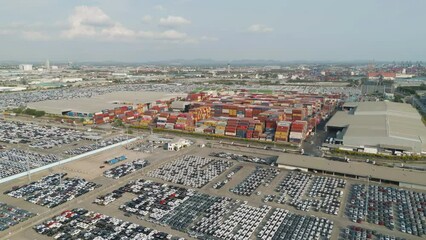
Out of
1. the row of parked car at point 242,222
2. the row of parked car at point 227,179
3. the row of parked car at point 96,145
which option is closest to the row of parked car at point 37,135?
the row of parked car at point 96,145

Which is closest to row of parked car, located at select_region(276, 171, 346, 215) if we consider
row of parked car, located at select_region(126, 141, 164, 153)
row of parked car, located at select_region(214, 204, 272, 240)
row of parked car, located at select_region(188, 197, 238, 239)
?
row of parked car, located at select_region(214, 204, 272, 240)

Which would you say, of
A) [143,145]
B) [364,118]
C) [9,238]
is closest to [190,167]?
[143,145]

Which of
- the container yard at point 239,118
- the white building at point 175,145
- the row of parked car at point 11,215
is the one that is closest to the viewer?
the row of parked car at point 11,215

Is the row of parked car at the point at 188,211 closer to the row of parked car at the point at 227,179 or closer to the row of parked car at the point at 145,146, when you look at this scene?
the row of parked car at the point at 227,179

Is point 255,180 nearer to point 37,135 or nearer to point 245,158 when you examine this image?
point 245,158

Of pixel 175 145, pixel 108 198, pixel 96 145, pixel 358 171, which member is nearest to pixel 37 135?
pixel 96 145

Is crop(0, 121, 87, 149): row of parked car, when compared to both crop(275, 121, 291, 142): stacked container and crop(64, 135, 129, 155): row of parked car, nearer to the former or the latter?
crop(64, 135, 129, 155): row of parked car
